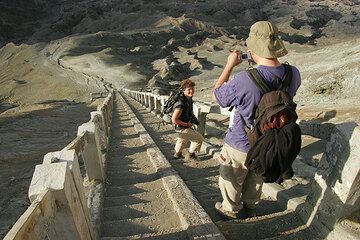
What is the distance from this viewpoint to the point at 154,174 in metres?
6.12

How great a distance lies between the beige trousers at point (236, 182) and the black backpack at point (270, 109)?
585mm

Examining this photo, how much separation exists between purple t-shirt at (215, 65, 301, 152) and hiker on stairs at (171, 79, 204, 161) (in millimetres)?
3147

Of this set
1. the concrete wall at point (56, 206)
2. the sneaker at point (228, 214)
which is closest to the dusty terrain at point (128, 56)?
the concrete wall at point (56, 206)

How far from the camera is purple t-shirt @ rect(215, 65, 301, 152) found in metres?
3.39

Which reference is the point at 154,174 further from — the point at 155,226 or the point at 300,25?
the point at 300,25

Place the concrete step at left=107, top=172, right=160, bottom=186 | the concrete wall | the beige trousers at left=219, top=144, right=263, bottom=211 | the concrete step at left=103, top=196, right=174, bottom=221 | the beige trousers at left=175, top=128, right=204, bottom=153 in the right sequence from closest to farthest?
the concrete wall
the beige trousers at left=219, top=144, right=263, bottom=211
the concrete step at left=103, top=196, right=174, bottom=221
the concrete step at left=107, top=172, right=160, bottom=186
the beige trousers at left=175, top=128, right=204, bottom=153

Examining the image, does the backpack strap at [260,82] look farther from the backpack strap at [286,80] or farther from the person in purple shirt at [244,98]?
the backpack strap at [286,80]

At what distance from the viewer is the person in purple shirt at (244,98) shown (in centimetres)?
340

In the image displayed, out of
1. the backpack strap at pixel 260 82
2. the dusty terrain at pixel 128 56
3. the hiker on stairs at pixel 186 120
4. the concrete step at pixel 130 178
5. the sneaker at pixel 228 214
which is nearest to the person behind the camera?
the backpack strap at pixel 260 82

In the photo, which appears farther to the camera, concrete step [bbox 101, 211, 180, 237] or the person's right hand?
concrete step [bbox 101, 211, 180, 237]

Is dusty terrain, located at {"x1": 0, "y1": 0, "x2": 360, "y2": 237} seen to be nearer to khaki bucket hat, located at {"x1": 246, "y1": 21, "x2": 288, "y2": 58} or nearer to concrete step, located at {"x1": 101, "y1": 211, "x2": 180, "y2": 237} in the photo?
concrete step, located at {"x1": 101, "y1": 211, "x2": 180, "y2": 237}

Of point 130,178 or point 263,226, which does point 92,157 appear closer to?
point 130,178

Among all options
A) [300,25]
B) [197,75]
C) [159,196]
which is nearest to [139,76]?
[197,75]

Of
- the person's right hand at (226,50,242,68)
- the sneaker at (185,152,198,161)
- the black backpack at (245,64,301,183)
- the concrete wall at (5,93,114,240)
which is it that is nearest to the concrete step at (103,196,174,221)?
the concrete wall at (5,93,114,240)
